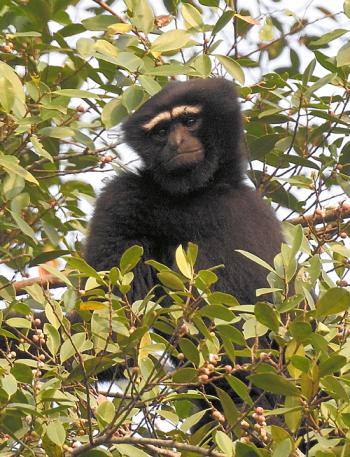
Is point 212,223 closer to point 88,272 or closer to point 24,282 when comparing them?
point 24,282

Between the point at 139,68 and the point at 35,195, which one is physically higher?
the point at 139,68

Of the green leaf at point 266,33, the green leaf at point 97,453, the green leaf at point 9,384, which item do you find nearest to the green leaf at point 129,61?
the green leaf at point 266,33

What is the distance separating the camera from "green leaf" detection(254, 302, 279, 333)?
12.2 feet

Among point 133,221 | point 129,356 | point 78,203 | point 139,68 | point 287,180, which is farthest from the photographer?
point 78,203

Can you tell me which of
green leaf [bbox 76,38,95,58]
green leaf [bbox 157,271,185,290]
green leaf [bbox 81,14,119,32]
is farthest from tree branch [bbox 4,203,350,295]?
green leaf [bbox 157,271,185,290]

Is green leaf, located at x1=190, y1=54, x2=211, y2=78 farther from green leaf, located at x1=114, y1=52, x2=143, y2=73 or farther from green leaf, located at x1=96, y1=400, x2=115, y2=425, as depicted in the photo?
green leaf, located at x1=96, y1=400, x2=115, y2=425

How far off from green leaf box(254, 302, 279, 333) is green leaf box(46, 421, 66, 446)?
0.82 m

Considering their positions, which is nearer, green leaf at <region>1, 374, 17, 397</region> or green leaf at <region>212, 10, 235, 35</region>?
green leaf at <region>1, 374, 17, 397</region>

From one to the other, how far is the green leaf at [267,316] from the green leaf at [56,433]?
82 cm

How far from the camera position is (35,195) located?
603cm

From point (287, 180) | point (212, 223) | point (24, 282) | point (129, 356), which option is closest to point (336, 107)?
point (287, 180)

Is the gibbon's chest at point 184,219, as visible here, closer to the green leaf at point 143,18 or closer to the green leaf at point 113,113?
the green leaf at point 113,113

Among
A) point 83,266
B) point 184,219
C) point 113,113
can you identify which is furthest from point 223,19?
point 83,266

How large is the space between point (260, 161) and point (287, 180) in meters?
0.78
